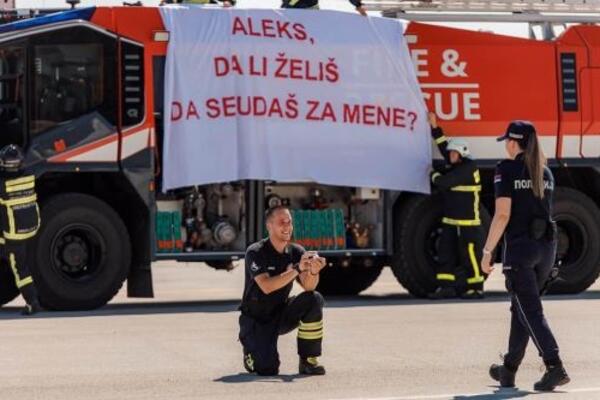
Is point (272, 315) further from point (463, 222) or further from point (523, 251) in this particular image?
point (463, 222)

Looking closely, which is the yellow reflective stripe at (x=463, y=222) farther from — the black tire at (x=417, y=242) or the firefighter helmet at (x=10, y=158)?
the firefighter helmet at (x=10, y=158)

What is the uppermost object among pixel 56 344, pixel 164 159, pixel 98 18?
pixel 98 18

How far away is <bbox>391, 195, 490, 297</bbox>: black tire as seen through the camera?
17.9 m

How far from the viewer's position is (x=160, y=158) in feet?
55.6

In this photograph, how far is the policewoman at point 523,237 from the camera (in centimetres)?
1052

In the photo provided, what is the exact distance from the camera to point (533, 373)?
1138 cm

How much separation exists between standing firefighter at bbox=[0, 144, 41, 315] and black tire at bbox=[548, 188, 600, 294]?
570 centimetres

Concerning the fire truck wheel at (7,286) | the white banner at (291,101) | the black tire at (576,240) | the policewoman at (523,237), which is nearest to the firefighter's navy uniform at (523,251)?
the policewoman at (523,237)

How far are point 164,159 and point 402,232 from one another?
2680mm

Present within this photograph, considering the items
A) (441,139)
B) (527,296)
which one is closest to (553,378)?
(527,296)

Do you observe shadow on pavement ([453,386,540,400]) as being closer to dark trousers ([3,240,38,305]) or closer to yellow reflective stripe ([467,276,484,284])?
dark trousers ([3,240,38,305])

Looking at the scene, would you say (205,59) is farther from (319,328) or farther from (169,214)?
(319,328)

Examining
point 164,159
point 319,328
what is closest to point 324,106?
point 164,159

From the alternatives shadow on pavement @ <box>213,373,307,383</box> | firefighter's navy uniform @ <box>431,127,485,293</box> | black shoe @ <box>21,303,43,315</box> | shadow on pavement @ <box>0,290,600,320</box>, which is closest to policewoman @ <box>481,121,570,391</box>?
shadow on pavement @ <box>213,373,307,383</box>
